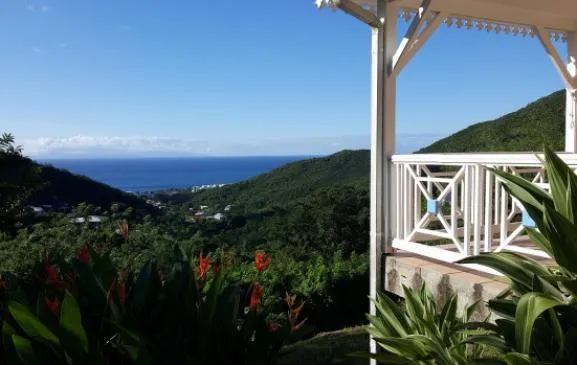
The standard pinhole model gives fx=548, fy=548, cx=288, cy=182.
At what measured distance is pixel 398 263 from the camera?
4375 millimetres

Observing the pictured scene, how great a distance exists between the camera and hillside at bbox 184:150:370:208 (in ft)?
72.1

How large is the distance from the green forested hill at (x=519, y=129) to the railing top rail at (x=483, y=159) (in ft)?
29.8

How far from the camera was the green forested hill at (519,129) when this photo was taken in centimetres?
1375

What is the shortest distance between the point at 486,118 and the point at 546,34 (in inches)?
572

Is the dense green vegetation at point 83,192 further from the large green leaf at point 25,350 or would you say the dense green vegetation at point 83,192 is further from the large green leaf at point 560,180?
the large green leaf at point 560,180

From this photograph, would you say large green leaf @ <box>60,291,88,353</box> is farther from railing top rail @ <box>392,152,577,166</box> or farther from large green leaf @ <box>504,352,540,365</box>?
railing top rail @ <box>392,152,577,166</box>

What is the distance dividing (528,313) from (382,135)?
2.52 m

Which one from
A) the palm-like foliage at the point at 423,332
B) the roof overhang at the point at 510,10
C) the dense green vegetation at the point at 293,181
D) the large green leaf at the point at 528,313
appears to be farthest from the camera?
the dense green vegetation at the point at 293,181

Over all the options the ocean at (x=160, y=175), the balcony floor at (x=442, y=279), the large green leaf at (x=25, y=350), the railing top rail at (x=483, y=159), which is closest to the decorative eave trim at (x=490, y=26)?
the railing top rail at (x=483, y=159)

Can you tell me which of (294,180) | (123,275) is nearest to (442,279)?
(123,275)

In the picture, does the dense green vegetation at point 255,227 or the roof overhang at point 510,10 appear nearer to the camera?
the dense green vegetation at point 255,227

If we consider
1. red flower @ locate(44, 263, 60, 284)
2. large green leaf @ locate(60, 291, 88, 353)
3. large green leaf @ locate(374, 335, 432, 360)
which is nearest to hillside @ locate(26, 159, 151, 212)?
large green leaf @ locate(374, 335, 432, 360)

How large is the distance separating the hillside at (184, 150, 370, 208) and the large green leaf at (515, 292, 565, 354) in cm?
1850

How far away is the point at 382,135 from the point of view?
4.44 m
